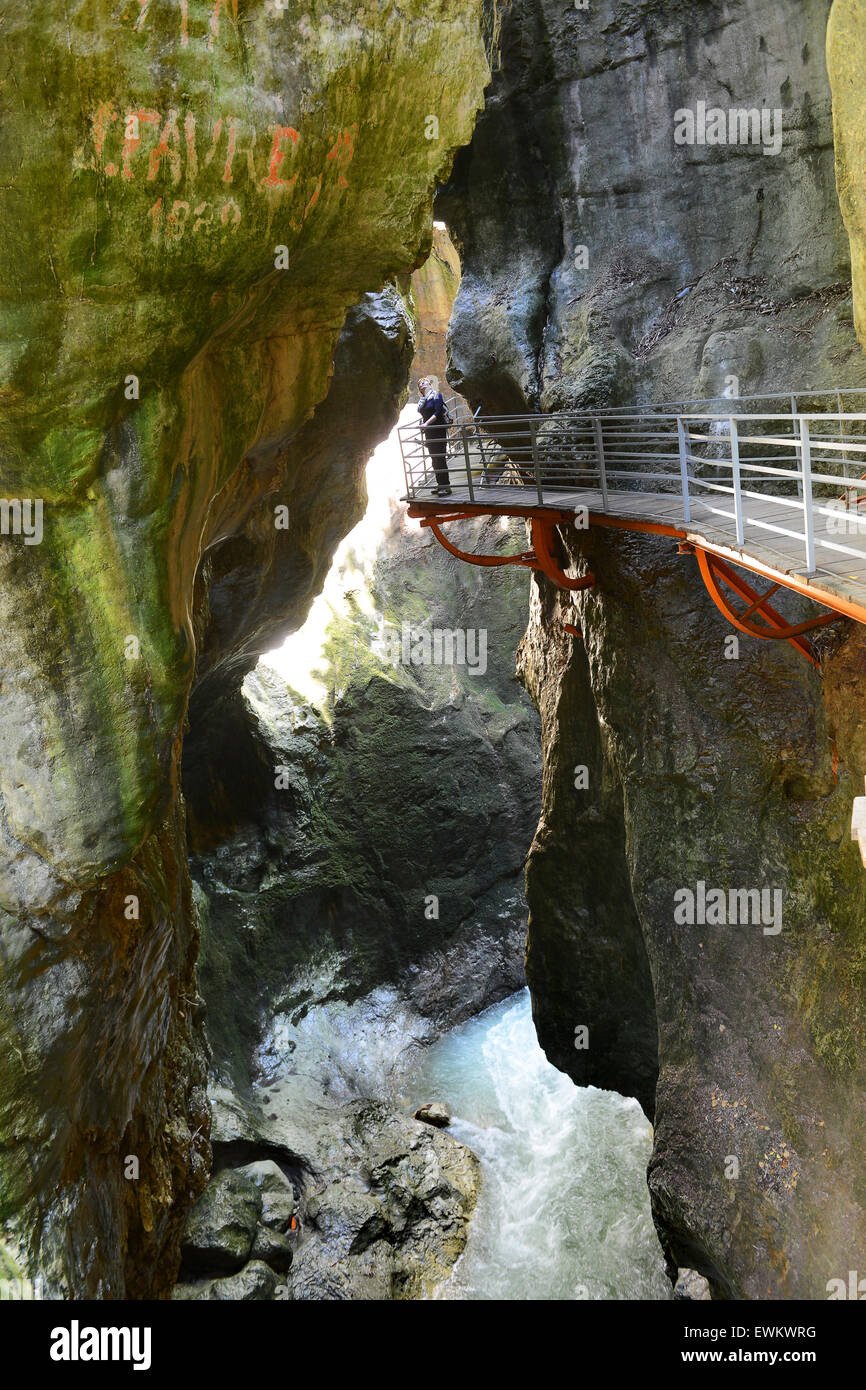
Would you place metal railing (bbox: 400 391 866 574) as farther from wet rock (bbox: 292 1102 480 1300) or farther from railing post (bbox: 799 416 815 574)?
wet rock (bbox: 292 1102 480 1300)

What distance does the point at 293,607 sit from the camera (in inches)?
595

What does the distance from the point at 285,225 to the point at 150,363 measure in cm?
124

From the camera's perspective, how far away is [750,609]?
8.00m

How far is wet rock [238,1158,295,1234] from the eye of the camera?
40.1ft

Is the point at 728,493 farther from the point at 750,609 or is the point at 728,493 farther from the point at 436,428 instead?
the point at 436,428

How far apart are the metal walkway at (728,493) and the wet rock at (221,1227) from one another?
25.5ft

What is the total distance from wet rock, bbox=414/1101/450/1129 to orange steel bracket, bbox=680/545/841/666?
9.58 meters

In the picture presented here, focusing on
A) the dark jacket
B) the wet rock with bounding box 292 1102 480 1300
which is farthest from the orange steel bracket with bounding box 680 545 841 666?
the wet rock with bounding box 292 1102 480 1300

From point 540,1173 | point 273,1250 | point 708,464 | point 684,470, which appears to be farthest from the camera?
point 540,1173

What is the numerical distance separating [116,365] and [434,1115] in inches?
476

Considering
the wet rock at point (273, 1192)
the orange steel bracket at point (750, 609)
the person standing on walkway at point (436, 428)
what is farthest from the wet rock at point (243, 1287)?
the person standing on walkway at point (436, 428)

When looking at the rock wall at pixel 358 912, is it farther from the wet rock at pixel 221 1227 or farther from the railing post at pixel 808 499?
the railing post at pixel 808 499

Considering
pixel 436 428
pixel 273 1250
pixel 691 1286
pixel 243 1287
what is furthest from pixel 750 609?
pixel 273 1250

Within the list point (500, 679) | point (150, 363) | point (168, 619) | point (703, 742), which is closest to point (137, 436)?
point (150, 363)
